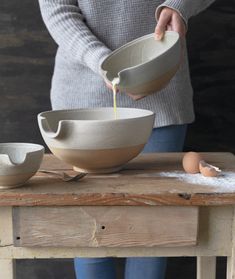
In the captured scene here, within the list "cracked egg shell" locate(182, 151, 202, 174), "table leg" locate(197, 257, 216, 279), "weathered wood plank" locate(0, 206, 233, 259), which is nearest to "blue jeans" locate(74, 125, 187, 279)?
"table leg" locate(197, 257, 216, 279)

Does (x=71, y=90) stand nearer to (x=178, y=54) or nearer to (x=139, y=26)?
(x=139, y=26)

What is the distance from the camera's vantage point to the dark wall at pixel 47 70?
1.73m

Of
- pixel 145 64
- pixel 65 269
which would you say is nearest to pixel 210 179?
pixel 145 64

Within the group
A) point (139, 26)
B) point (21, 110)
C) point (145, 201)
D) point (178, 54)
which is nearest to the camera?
point (145, 201)

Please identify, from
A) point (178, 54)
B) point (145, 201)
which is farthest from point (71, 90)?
point (145, 201)

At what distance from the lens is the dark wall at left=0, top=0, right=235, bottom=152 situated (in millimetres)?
1728

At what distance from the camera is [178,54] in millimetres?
1159

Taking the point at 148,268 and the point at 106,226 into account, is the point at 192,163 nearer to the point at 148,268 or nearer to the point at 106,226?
the point at 106,226

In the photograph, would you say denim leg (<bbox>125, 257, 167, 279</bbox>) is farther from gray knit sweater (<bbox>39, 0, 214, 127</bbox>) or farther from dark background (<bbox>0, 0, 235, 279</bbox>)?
dark background (<bbox>0, 0, 235, 279</bbox>)

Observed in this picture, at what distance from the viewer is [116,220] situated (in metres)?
0.93

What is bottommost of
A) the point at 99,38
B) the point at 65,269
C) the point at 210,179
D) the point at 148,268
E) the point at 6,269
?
the point at 65,269

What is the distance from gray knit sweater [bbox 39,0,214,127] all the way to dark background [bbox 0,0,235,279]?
34 cm

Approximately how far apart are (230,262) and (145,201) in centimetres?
19

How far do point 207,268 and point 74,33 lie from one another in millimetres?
610
